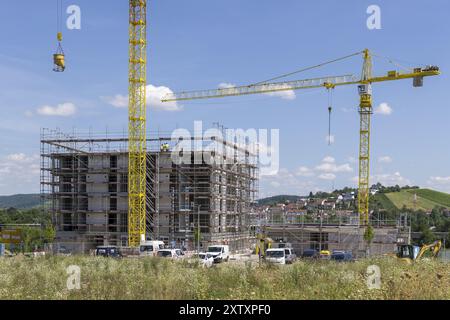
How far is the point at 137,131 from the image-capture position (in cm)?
5028

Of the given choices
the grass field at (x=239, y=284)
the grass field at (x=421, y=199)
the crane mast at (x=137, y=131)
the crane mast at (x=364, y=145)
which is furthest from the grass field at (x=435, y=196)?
the grass field at (x=239, y=284)

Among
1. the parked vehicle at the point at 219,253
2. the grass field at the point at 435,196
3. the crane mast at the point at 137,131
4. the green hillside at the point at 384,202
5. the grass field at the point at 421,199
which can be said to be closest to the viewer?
the parked vehicle at the point at 219,253

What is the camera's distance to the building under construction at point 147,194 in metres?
52.6

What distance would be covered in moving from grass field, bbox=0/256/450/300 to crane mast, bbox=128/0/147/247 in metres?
32.1

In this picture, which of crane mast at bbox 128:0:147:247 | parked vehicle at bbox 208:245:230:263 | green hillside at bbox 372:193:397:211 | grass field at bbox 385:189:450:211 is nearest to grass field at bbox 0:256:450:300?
parked vehicle at bbox 208:245:230:263

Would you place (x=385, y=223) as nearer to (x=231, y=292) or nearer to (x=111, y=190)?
(x=111, y=190)

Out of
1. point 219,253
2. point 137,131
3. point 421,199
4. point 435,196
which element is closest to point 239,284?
point 219,253

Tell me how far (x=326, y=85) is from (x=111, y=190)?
30891mm

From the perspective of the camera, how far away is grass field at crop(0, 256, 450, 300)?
11.5m

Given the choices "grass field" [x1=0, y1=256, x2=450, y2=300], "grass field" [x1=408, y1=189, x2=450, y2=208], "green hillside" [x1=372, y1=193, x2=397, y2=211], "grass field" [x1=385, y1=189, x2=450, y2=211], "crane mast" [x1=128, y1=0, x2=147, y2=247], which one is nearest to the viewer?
"grass field" [x1=0, y1=256, x2=450, y2=300]

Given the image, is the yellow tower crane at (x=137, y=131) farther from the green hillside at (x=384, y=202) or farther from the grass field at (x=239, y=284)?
the green hillside at (x=384, y=202)

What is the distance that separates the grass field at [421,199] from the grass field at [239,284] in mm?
102335

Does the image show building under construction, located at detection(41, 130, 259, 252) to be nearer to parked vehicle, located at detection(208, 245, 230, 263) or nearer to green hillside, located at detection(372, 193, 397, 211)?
parked vehicle, located at detection(208, 245, 230, 263)

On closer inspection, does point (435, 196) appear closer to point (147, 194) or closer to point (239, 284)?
point (147, 194)
